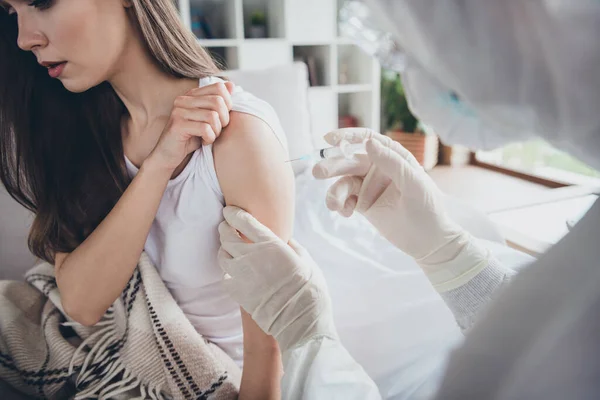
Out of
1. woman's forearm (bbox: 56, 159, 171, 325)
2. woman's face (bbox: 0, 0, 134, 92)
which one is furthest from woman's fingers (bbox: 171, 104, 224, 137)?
woman's face (bbox: 0, 0, 134, 92)

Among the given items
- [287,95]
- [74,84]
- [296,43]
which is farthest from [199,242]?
[296,43]

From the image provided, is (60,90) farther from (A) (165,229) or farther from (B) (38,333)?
(B) (38,333)

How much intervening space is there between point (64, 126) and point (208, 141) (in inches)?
20.3

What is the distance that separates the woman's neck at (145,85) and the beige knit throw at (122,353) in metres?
0.35

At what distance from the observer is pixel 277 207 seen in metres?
0.86

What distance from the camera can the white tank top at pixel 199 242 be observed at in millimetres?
903

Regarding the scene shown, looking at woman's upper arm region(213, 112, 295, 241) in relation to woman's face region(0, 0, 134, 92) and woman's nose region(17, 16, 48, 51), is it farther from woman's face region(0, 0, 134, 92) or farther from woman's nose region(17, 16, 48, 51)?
woman's nose region(17, 16, 48, 51)

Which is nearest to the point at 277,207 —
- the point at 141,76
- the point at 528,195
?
the point at 141,76

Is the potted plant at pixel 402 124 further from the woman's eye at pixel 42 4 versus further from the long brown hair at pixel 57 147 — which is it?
the woman's eye at pixel 42 4

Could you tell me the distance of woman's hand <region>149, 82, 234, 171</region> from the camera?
0.80 m

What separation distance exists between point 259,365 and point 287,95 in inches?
45.5

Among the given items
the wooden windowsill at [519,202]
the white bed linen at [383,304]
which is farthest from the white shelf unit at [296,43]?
the white bed linen at [383,304]

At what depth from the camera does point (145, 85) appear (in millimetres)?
973

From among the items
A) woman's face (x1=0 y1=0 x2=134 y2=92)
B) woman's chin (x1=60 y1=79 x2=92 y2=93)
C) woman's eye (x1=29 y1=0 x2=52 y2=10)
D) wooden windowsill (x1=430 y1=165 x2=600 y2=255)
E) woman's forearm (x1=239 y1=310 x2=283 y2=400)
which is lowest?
wooden windowsill (x1=430 y1=165 x2=600 y2=255)
